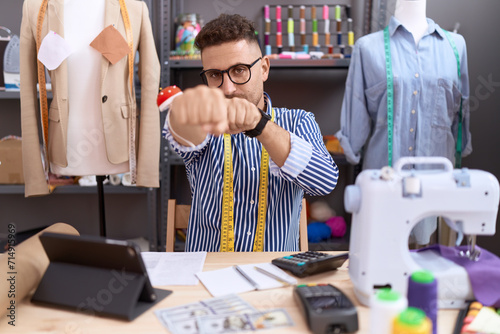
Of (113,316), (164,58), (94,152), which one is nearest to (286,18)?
(164,58)

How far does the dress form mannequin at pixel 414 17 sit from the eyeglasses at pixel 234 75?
119cm

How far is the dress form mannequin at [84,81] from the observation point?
2186 millimetres

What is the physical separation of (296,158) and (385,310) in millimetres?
740

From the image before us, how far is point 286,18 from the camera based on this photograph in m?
3.21

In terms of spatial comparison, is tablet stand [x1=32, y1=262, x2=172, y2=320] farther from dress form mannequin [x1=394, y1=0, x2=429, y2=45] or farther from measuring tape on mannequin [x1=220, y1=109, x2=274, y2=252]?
dress form mannequin [x1=394, y1=0, x2=429, y2=45]

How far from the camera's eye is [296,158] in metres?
1.42

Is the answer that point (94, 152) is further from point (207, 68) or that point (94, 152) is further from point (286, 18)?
point (286, 18)

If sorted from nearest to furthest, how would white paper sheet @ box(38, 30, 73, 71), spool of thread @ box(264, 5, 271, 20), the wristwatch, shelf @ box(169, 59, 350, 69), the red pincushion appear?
the red pincushion, the wristwatch, white paper sheet @ box(38, 30, 73, 71), shelf @ box(169, 59, 350, 69), spool of thread @ box(264, 5, 271, 20)

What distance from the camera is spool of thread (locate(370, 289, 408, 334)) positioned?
2.40ft

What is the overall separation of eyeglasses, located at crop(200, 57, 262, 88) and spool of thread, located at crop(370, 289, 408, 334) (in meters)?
1.03

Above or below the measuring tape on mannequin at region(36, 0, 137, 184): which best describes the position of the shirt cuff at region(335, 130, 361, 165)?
below

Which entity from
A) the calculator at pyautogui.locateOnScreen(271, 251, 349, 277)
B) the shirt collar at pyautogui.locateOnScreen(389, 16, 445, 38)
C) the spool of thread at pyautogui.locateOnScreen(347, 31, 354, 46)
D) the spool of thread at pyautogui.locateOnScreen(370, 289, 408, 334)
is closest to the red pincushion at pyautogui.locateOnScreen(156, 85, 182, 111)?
the calculator at pyautogui.locateOnScreen(271, 251, 349, 277)

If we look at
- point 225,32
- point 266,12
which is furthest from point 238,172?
point 266,12

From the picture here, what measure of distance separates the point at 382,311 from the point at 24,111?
2133 millimetres
